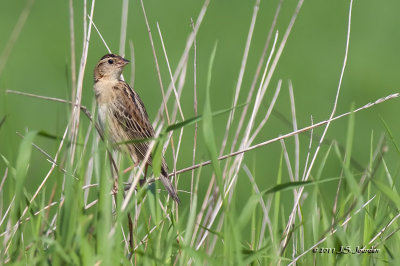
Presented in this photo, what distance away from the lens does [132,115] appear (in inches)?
235

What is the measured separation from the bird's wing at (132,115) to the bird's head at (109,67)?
0.34 ft

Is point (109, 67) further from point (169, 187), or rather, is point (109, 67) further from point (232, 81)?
point (232, 81)

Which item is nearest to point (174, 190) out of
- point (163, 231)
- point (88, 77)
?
point (163, 231)

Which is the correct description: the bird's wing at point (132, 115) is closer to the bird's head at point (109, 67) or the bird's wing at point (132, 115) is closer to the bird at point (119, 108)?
the bird at point (119, 108)

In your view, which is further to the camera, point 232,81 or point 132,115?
point 232,81

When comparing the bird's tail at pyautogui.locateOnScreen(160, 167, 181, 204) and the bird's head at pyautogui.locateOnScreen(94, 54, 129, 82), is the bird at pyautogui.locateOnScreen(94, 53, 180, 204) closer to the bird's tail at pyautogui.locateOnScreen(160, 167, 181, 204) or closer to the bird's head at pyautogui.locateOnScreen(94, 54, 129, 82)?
the bird's head at pyautogui.locateOnScreen(94, 54, 129, 82)

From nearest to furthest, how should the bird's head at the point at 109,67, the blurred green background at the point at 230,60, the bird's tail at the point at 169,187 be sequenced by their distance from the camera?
1. the bird's tail at the point at 169,187
2. the bird's head at the point at 109,67
3. the blurred green background at the point at 230,60

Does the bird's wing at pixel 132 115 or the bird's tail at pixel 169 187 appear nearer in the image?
the bird's tail at pixel 169 187

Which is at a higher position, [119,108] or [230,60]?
[230,60]

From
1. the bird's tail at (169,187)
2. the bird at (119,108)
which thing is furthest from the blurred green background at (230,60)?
the bird's tail at (169,187)

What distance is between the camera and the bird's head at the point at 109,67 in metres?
5.86

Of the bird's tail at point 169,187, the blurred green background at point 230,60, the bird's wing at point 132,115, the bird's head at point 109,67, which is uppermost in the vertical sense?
the blurred green background at point 230,60

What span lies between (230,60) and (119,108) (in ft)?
21.9

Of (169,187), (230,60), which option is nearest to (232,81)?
(230,60)
